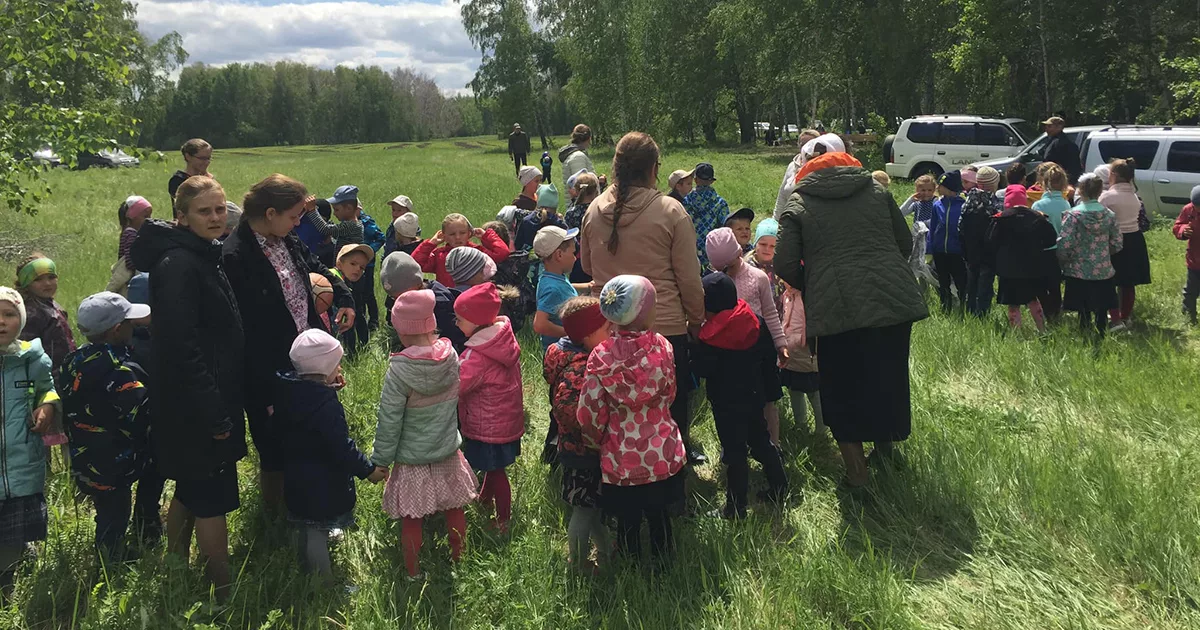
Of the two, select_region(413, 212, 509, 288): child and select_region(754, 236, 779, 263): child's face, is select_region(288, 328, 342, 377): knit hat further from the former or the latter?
select_region(754, 236, 779, 263): child's face

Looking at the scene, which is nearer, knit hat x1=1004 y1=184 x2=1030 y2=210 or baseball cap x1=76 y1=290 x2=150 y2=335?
baseball cap x1=76 y1=290 x2=150 y2=335

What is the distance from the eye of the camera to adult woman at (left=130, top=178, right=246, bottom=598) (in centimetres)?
302

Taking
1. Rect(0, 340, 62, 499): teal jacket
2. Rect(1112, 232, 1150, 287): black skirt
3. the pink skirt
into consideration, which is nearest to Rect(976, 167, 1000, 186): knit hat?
Rect(1112, 232, 1150, 287): black skirt

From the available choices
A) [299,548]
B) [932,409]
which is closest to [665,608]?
[299,548]

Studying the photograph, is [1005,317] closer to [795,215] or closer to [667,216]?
[795,215]

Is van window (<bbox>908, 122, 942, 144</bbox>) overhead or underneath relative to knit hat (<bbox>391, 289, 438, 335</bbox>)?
overhead

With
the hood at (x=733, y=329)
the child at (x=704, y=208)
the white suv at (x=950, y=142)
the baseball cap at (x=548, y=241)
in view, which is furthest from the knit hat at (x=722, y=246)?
the white suv at (x=950, y=142)

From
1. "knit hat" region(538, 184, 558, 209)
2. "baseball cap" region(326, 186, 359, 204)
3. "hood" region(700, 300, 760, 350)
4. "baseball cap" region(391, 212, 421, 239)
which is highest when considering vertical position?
"baseball cap" region(326, 186, 359, 204)

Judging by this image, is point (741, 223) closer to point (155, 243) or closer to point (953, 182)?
point (953, 182)

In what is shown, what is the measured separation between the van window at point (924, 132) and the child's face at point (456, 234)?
17.9 meters

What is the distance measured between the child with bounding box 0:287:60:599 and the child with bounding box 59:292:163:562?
133mm

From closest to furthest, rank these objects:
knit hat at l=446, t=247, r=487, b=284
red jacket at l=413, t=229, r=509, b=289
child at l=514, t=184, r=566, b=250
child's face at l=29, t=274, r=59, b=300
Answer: child's face at l=29, t=274, r=59, b=300 → knit hat at l=446, t=247, r=487, b=284 → red jacket at l=413, t=229, r=509, b=289 → child at l=514, t=184, r=566, b=250

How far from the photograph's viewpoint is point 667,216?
3.75 metres

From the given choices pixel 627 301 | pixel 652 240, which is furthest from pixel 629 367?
pixel 652 240
